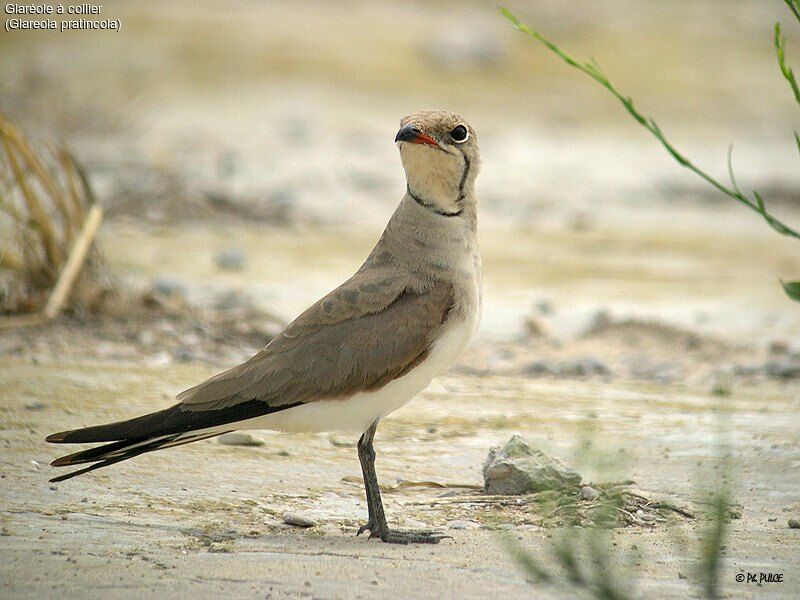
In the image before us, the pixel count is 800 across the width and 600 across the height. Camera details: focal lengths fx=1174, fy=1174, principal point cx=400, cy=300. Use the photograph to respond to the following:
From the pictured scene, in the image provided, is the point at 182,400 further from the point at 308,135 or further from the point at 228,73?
the point at 228,73

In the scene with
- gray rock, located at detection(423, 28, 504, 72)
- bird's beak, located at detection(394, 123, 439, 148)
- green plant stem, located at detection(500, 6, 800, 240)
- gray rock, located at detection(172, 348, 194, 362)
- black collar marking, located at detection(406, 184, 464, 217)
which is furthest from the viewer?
gray rock, located at detection(423, 28, 504, 72)

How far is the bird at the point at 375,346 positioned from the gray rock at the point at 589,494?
2.16 ft

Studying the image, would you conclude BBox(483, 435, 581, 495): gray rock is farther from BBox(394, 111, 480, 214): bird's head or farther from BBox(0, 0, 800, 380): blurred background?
BBox(0, 0, 800, 380): blurred background

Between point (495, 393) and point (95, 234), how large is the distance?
8.43ft

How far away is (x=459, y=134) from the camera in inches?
179

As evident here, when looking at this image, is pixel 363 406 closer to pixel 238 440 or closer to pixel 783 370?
pixel 238 440

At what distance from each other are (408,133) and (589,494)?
153 cm

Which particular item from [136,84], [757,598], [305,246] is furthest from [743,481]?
[136,84]

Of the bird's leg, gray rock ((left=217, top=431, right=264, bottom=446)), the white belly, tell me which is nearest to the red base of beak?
the white belly

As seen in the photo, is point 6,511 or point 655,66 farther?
point 655,66

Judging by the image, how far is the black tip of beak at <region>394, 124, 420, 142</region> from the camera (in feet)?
14.3

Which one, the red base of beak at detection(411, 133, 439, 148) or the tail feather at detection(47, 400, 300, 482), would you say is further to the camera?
the red base of beak at detection(411, 133, 439, 148)

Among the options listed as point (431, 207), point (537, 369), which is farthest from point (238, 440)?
point (537, 369)

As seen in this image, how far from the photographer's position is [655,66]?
20312mm
